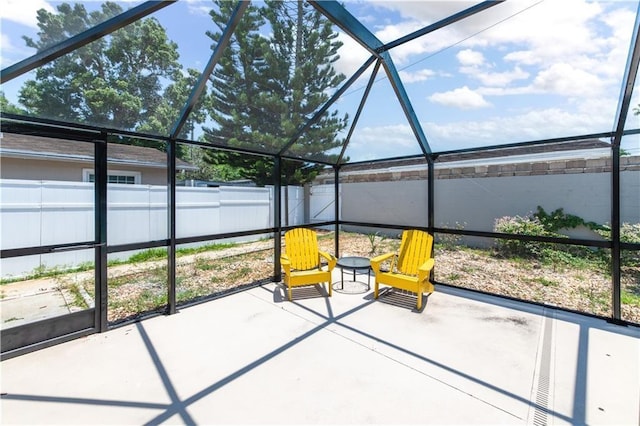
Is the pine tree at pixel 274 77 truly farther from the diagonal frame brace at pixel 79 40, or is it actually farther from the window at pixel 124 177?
the window at pixel 124 177

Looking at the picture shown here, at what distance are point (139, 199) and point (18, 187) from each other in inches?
78.7

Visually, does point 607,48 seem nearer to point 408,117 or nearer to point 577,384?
point 408,117

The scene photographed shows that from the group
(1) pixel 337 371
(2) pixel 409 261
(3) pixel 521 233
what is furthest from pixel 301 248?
(3) pixel 521 233

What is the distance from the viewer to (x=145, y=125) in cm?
340

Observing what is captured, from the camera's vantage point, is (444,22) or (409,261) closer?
(444,22)

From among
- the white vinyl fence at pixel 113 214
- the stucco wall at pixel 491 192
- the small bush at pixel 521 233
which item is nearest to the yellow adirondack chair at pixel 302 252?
the white vinyl fence at pixel 113 214

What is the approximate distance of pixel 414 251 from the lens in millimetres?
4598

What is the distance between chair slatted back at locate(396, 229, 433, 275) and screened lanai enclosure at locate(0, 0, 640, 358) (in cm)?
58

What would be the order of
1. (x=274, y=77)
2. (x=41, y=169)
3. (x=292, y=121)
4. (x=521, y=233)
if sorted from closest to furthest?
(x=274, y=77) → (x=292, y=121) → (x=41, y=169) → (x=521, y=233)

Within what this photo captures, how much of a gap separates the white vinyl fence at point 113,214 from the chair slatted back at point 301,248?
6.33 feet

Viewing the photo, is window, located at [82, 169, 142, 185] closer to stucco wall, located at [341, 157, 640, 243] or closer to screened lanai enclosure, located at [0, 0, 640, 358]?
screened lanai enclosure, located at [0, 0, 640, 358]

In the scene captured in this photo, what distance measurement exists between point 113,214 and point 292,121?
4317 millimetres

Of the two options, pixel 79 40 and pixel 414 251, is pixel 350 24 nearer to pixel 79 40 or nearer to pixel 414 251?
pixel 79 40

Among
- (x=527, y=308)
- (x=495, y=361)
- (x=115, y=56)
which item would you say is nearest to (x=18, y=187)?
(x=115, y=56)
